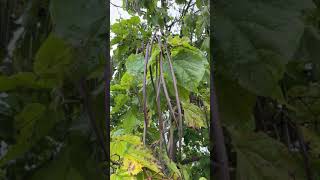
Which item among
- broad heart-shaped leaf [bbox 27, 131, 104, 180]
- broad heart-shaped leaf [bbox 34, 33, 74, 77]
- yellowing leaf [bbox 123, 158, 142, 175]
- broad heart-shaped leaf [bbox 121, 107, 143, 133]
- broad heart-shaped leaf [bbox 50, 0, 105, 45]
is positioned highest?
broad heart-shaped leaf [bbox 50, 0, 105, 45]

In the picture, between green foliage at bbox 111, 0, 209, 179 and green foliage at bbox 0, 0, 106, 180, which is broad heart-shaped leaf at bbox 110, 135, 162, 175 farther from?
green foliage at bbox 0, 0, 106, 180

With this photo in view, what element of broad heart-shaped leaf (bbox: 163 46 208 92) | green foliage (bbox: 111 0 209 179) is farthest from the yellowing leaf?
broad heart-shaped leaf (bbox: 163 46 208 92)

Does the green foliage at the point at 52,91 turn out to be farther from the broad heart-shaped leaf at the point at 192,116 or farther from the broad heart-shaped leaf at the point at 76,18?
the broad heart-shaped leaf at the point at 192,116

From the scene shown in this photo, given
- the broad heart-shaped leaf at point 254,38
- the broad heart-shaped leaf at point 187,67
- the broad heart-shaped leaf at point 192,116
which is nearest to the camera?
the broad heart-shaped leaf at point 254,38

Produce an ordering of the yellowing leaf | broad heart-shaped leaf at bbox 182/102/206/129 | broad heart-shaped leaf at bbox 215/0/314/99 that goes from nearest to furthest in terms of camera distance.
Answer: broad heart-shaped leaf at bbox 215/0/314/99, the yellowing leaf, broad heart-shaped leaf at bbox 182/102/206/129

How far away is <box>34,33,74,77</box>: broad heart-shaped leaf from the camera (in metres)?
0.25

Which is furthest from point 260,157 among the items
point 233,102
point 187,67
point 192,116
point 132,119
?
point 132,119

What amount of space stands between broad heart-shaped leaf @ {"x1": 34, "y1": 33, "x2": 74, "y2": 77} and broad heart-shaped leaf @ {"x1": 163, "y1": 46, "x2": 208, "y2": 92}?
384mm

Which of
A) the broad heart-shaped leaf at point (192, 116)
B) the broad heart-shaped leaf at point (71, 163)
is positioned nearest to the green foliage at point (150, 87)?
the broad heart-shaped leaf at point (192, 116)

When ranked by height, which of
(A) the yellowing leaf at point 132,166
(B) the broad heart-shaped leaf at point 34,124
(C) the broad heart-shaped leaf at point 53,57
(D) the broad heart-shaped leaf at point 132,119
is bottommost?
(A) the yellowing leaf at point 132,166

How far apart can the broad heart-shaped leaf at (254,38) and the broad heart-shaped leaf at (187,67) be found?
1.20ft

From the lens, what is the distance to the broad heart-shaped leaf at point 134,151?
1.51ft

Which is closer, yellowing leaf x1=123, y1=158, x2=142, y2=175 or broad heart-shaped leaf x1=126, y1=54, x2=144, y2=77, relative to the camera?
yellowing leaf x1=123, y1=158, x2=142, y2=175

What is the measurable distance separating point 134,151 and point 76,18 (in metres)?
0.24
